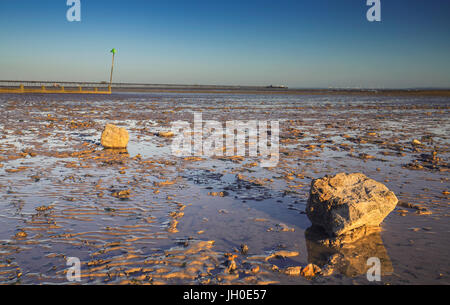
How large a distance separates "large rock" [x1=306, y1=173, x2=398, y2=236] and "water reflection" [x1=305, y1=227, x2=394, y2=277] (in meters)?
0.14

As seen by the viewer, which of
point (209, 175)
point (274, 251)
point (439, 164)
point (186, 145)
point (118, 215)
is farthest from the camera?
point (186, 145)

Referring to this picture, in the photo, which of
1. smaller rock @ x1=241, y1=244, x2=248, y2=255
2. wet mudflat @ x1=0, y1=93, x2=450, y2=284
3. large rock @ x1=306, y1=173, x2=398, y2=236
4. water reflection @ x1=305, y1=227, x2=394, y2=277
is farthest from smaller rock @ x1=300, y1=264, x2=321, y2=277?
large rock @ x1=306, y1=173, x2=398, y2=236

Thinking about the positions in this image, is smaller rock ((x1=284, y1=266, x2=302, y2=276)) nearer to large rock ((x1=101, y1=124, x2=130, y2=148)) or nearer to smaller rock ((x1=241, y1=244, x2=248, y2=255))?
smaller rock ((x1=241, y1=244, x2=248, y2=255))

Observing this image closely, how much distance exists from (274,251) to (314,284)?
2.49 ft

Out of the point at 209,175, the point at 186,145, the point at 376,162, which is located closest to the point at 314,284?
the point at 209,175

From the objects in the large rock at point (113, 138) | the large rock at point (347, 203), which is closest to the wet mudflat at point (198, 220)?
the large rock at point (347, 203)

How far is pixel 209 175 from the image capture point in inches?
304

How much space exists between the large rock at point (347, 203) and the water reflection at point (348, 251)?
139mm

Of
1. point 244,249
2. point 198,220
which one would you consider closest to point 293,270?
point 244,249

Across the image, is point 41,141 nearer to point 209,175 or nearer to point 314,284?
point 209,175

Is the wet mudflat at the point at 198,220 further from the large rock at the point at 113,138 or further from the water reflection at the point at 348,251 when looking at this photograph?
the large rock at the point at 113,138

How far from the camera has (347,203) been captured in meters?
4.71

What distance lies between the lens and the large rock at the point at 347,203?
4617 millimetres

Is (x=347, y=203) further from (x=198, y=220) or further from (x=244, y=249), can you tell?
(x=198, y=220)
